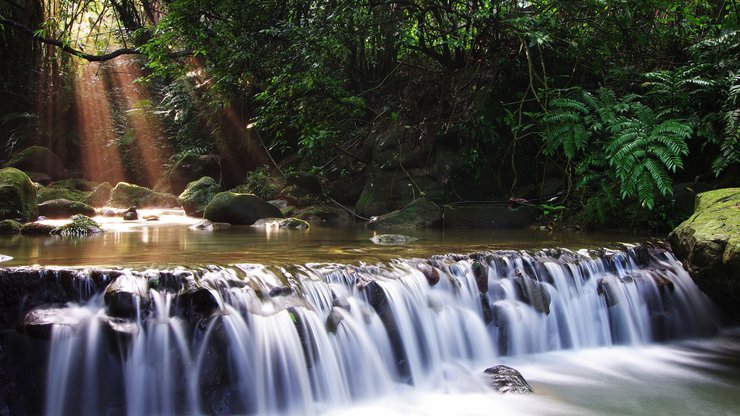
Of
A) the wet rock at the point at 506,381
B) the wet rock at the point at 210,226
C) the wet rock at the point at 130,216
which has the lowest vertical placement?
the wet rock at the point at 506,381

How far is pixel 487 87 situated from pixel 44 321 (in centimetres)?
908

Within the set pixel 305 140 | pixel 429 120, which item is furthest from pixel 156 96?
pixel 429 120

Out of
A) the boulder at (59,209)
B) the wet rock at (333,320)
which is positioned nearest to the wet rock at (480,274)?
the wet rock at (333,320)

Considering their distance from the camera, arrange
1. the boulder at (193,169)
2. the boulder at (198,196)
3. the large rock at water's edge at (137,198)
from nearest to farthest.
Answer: the boulder at (198,196)
the large rock at water's edge at (137,198)
the boulder at (193,169)

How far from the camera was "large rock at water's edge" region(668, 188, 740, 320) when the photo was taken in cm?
490

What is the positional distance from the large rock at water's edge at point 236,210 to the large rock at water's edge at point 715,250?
7366 mm

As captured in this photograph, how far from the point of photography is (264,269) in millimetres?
4656

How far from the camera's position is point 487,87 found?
1093 cm

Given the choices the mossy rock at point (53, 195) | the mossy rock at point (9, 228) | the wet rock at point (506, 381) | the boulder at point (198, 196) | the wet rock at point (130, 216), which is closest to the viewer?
the wet rock at point (506, 381)

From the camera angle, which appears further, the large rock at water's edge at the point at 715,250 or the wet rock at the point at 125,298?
the large rock at water's edge at the point at 715,250

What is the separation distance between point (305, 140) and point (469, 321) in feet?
24.0

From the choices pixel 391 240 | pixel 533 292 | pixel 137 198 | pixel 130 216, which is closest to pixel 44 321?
pixel 533 292

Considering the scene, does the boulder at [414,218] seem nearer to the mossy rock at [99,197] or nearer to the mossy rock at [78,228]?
the mossy rock at [78,228]

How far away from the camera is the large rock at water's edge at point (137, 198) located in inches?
572
